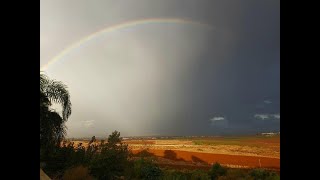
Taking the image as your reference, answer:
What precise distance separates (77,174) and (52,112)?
1982 mm

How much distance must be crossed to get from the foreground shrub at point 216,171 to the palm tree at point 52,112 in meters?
5.45

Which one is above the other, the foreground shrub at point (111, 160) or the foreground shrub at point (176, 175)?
the foreground shrub at point (111, 160)

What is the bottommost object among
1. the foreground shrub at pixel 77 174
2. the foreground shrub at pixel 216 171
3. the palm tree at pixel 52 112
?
the foreground shrub at pixel 216 171

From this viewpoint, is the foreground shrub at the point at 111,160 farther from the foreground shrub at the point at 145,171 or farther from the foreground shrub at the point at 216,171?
the foreground shrub at the point at 216,171

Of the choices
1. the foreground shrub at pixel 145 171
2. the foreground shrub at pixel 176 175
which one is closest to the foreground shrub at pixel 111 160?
the foreground shrub at pixel 145 171

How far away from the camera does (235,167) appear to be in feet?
46.5

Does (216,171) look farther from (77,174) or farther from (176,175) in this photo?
(77,174)

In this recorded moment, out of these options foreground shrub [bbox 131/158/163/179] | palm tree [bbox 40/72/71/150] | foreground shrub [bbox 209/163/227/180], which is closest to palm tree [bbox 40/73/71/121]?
palm tree [bbox 40/72/71/150]

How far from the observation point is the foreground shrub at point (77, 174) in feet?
35.8

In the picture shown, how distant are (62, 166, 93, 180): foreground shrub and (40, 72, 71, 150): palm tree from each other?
107cm

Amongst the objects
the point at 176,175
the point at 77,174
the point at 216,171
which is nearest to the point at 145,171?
the point at 176,175

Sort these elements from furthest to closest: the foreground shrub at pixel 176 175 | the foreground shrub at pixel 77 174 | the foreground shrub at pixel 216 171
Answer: the foreground shrub at pixel 216 171 < the foreground shrub at pixel 176 175 < the foreground shrub at pixel 77 174
